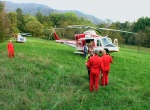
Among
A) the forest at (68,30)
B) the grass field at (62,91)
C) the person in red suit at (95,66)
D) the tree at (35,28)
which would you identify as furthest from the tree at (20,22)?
the person in red suit at (95,66)

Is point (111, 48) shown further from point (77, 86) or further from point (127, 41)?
point (127, 41)

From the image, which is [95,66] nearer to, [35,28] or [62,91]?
[62,91]

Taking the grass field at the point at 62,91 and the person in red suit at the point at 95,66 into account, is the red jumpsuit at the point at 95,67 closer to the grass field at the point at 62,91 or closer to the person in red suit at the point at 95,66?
the person in red suit at the point at 95,66

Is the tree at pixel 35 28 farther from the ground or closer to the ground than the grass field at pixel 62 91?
farther from the ground

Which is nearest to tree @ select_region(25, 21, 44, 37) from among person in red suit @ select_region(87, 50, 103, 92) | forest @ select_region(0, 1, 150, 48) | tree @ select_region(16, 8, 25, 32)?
forest @ select_region(0, 1, 150, 48)

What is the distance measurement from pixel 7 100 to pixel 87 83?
4.60m

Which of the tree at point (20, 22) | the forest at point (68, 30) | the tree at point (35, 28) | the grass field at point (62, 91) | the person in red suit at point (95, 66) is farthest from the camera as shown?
the tree at point (20, 22)

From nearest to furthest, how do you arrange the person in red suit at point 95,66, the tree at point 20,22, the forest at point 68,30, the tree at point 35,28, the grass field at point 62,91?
the grass field at point 62,91 < the person in red suit at point 95,66 < the forest at point 68,30 < the tree at point 35,28 < the tree at point 20,22

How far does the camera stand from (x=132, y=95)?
1295 centimetres

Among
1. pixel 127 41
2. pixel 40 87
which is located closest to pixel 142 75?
pixel 40 87

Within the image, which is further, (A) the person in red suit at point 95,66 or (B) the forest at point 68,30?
(B) the forest at point 68,30

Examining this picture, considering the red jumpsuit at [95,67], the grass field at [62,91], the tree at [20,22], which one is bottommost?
the grass field at [62,91]

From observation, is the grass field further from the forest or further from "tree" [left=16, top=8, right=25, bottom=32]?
"tree" [left=16, top=8, right=25, bottom=32]

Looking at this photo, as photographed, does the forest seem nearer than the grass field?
No
